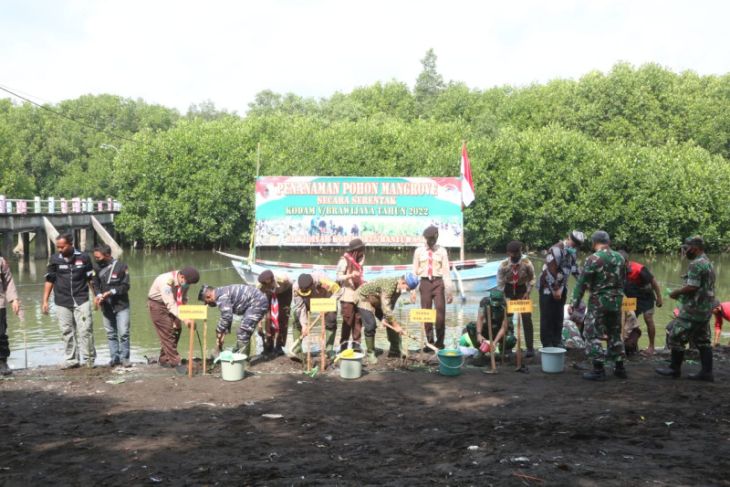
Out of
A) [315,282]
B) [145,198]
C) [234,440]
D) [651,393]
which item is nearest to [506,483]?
[234,440]

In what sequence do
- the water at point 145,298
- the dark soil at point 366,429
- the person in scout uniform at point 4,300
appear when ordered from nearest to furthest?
the dark soil at point 366,429, the person in scout uniform at point 4,300, the water at point 145,298

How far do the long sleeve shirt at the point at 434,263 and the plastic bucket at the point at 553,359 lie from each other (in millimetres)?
1808

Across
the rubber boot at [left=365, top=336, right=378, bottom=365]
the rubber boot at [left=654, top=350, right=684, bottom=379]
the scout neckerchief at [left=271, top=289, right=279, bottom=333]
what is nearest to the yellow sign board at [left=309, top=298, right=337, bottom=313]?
the rubber boot at [left=365, top=336, right=378, bottom=365]

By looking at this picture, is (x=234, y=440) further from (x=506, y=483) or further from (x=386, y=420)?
(x=506, y=483)

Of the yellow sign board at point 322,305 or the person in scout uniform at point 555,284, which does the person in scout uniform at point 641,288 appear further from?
the yellow sign board at point 322,305

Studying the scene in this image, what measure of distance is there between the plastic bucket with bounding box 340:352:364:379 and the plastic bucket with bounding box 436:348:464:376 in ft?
3.41

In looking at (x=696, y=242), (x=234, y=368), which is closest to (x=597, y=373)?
(x=696, y=242)

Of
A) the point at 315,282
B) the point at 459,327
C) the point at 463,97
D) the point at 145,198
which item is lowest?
the point at 459,327

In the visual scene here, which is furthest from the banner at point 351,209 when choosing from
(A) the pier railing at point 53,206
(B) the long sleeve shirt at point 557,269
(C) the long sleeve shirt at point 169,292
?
(A) the pier railing at point 53,206

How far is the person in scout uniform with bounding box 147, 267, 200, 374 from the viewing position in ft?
31.9

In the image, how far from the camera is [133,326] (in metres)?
17.1

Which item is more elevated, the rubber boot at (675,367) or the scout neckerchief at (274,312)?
the scout neckerchief at (274,312)

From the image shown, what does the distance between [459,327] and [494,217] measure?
21991 millimetres

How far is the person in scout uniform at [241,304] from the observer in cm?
966
